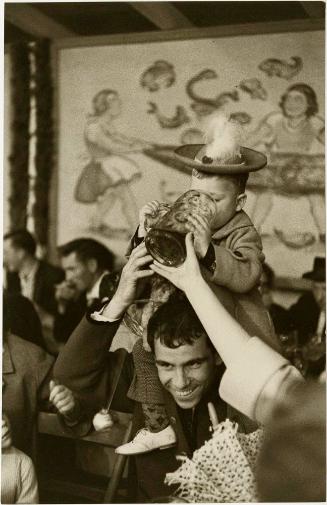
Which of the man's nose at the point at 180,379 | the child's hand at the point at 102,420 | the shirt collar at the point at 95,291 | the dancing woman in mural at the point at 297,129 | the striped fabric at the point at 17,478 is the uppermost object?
the dancing woman in mural at the point at 297,129

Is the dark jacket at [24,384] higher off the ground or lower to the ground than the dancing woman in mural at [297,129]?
lower

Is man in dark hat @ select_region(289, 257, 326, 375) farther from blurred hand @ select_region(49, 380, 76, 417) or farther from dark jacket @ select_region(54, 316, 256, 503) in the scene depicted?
blurred hand @ select_region(49, 380, 76, 417)

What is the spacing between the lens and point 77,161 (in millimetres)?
2090

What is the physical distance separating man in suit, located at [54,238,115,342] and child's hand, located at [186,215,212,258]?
27 cm

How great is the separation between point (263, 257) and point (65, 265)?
0.52 meters

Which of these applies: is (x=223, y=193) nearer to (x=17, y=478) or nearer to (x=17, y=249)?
(x=17, y=249)

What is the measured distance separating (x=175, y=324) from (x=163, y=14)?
31.5 inches

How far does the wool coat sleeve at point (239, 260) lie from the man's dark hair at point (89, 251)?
0.31 metres

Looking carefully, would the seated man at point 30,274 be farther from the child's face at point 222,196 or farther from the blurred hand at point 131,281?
the child's face at point 222,196

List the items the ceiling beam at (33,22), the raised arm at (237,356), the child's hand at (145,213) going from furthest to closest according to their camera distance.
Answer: the ceiling beam at (33,22), the child's hand at (145,213), the raised arm at (237,356)

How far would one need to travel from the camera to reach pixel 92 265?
2088 millimetres

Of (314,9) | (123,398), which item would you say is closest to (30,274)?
(123,398)

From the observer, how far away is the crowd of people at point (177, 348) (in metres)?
1.88

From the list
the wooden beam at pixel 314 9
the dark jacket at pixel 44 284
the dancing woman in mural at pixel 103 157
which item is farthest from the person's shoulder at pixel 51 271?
the wooden beam at pixel 314 9
